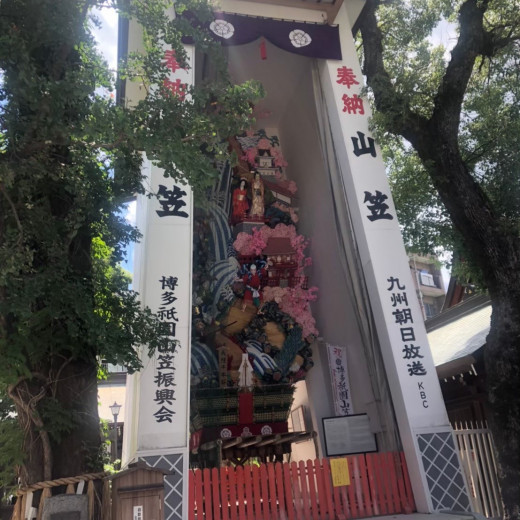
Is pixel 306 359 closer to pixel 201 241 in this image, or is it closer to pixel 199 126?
pixel 201 241

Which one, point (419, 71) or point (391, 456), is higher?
point (419, 71)

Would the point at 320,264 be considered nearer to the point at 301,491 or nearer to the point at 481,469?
the point at 481,469

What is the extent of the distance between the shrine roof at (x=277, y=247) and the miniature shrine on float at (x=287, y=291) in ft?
0.09

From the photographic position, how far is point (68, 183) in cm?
456

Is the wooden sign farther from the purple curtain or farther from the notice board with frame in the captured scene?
the purple curtain

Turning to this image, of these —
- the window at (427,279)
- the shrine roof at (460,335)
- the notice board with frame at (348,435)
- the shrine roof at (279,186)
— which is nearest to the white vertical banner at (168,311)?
the notice board with frame at (348,435)

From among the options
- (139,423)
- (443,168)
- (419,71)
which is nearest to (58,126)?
(139,423)

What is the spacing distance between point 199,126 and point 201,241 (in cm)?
484

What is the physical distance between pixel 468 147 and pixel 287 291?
390 centimetres

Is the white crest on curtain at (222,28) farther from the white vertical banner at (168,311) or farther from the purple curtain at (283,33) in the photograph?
the white vertical banner at (168,311)

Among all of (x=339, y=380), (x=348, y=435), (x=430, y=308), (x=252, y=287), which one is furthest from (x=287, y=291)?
(x=430, y=308)

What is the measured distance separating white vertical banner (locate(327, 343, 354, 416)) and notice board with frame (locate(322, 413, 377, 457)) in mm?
905

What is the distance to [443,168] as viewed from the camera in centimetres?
651

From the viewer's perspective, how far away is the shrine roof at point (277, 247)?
931 cm
